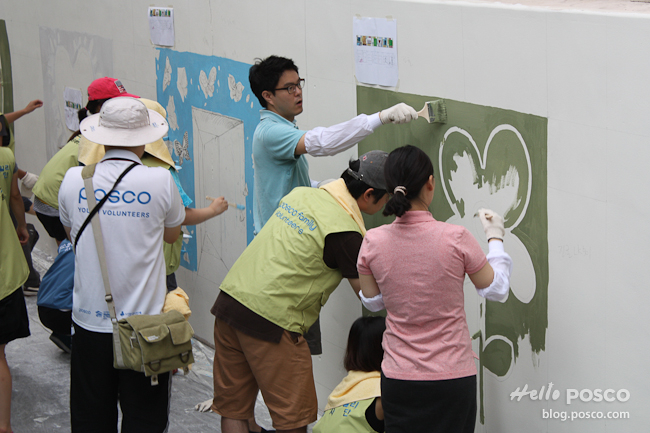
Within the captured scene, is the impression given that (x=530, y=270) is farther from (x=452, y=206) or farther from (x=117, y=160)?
(x=117, y=160)

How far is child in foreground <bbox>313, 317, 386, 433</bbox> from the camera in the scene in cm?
268

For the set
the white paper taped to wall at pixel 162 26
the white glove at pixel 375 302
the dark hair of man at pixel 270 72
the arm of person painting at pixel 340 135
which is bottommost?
the white glove at pixel 375 302

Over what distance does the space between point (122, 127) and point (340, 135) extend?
0.85 meters

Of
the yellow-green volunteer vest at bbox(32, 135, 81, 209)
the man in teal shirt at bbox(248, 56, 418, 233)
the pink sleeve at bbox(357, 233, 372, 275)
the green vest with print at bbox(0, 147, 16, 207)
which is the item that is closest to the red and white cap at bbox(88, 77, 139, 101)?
the yellow-green volunteer vest at bbox(32, 135, 81, 209)

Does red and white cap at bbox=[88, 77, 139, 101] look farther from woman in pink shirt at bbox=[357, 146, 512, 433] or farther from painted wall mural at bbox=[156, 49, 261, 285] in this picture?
woman in pink shirt at bbox=[357, 146, 512, 433]

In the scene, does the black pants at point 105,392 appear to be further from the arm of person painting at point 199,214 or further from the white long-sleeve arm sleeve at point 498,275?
the white long-sleeve arm sleeve at point 498,275

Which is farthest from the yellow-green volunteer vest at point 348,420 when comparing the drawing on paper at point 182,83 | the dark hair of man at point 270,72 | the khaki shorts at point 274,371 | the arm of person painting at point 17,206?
the drawing on paper at point 182,83

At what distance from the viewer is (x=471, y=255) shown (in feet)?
7.16

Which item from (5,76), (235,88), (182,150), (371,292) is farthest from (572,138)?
(5,76)

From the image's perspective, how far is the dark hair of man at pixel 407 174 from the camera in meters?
2.22

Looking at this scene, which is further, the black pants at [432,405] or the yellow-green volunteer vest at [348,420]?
the yellow-green volunteer vest at [348,420]

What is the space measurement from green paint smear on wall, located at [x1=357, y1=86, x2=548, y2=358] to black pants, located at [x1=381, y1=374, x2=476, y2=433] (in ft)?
1.65

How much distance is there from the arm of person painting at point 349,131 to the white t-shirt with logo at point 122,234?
60cm

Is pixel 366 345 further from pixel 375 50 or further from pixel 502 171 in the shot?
pixel 375 50
